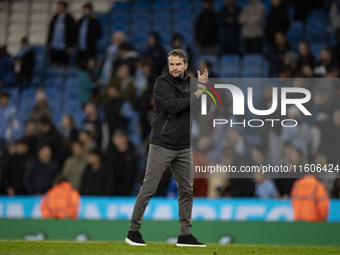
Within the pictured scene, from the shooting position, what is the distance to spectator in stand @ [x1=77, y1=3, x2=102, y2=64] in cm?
1584

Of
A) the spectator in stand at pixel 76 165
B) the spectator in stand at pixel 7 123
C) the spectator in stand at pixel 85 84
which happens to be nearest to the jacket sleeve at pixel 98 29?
the spectator in stand at pixel 85 84

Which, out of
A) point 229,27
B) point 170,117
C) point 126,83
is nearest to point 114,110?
point 126,83

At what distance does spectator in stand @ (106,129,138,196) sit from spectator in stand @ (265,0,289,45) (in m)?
4.09

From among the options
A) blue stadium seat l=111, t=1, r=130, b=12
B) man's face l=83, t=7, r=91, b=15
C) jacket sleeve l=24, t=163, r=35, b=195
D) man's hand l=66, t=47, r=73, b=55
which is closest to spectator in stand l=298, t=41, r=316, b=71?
man's face l=83, t=7, r=91, b=15

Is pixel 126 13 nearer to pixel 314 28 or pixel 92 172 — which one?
pixel 314 28

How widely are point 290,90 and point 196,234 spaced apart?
8.01ft

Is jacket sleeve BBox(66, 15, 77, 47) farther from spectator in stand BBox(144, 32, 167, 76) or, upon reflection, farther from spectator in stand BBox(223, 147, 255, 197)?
spectator in stand BBox(223, 147, 255, 197)

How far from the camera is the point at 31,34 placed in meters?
18.7

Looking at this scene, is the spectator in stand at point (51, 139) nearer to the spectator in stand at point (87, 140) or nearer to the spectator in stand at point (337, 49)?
the spectator in stand at point (87, 140)

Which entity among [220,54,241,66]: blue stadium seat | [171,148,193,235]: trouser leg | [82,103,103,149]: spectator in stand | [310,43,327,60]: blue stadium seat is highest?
[310,43,327,60]: blue stadium seat

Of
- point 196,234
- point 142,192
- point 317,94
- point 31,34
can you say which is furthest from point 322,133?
point 31,34

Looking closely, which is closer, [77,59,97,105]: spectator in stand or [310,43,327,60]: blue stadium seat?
[310,43,327,60]: blue stadium seat

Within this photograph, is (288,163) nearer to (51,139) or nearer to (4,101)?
(51,139)

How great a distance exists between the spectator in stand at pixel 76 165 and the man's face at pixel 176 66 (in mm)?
5873
